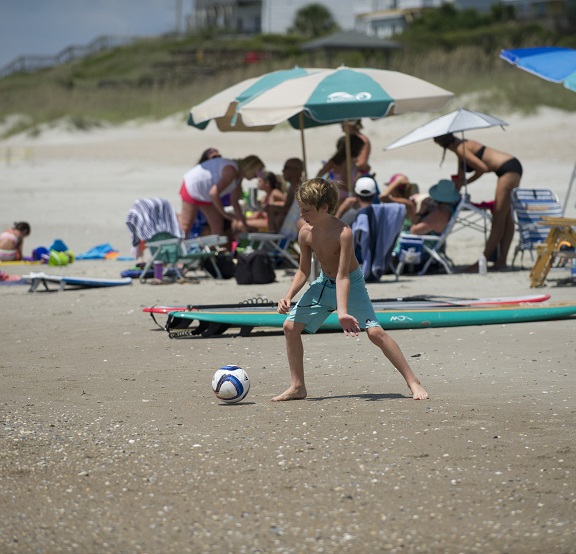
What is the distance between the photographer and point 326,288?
19.7ft

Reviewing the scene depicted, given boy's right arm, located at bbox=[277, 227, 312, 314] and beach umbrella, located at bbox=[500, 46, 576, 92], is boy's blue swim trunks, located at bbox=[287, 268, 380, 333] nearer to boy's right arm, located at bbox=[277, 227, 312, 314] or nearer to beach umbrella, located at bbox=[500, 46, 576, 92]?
boy's right arm, located at bbox=[277, 227, 312, 314]

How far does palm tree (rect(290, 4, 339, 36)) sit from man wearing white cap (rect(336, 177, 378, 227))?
63520 mm

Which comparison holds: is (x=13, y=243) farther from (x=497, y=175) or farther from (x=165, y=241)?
(x=497, y=175)

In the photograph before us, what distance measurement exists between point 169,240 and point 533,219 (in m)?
Result: 4.21

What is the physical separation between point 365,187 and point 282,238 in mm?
1146

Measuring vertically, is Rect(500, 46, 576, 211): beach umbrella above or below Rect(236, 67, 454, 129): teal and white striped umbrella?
above

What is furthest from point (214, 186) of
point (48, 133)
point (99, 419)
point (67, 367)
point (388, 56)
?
point (388, 56)

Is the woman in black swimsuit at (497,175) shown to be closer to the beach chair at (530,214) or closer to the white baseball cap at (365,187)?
the beach chair at (530,214)

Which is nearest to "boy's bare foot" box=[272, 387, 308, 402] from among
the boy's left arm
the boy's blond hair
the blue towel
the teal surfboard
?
the boy's left arm

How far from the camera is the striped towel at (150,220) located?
12.4m

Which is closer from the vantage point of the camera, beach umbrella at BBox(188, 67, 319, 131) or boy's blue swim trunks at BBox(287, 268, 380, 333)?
boy's blue swim trunks at BBox(287, 268, 380, 333)

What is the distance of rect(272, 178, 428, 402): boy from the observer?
5.86 meters

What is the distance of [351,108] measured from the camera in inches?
435

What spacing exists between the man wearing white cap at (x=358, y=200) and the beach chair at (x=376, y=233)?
0.33 feet
